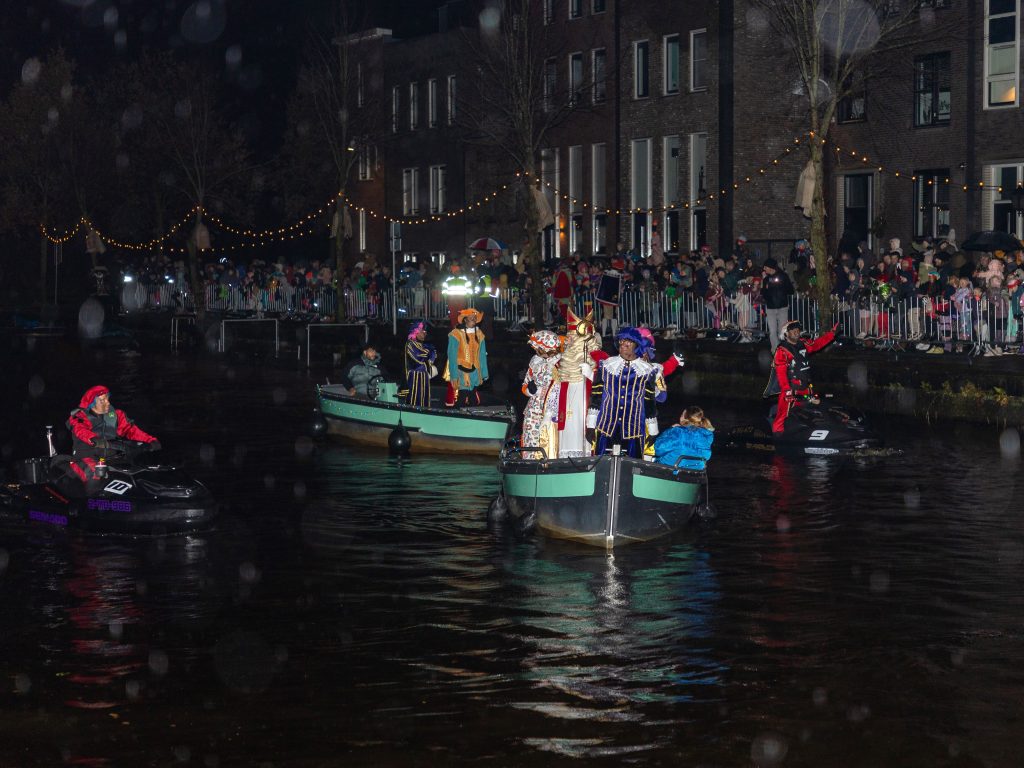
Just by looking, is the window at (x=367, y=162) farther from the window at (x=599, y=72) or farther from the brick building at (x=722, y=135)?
the window at (x=599, y=72)

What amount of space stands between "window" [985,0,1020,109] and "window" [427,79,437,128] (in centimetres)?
2568

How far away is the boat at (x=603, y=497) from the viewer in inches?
600

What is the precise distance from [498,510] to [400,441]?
6.49 m

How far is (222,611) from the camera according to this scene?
512 inches

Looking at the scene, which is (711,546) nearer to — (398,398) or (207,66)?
(398,398)

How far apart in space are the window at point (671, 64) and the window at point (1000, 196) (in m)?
11.5

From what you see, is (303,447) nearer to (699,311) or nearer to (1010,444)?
(1010,444)

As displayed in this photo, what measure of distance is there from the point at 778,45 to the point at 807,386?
68.9 feet

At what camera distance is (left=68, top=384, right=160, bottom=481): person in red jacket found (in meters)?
16.8

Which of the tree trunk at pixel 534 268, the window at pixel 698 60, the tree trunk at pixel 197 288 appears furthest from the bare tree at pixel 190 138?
the tree trunk at pixel 534 268

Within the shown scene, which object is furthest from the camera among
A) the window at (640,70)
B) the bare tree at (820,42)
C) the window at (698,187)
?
the window at (640,70)

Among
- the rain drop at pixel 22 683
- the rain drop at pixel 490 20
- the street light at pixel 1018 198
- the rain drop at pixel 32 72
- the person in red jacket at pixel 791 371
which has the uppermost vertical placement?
the rain drop at pixel 32 72

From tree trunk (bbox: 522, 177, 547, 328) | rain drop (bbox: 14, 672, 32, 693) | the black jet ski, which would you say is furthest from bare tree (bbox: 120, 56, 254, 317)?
rain drop (bbox: 14, 672, 32, 693)

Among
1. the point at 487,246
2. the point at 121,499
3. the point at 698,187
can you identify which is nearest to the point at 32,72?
the point at 487,246
